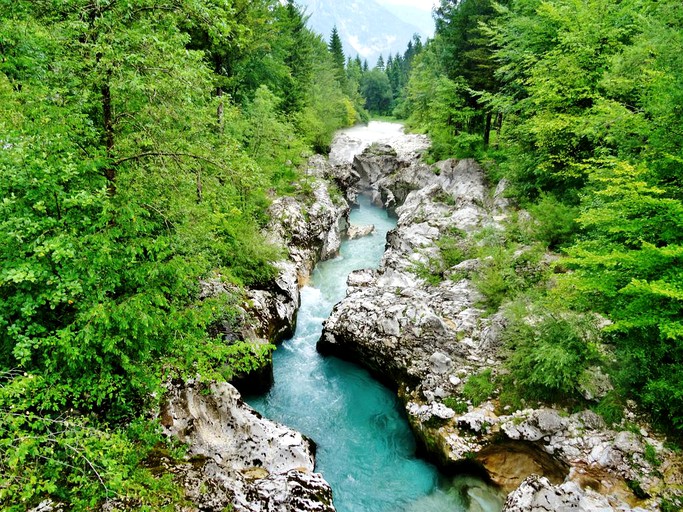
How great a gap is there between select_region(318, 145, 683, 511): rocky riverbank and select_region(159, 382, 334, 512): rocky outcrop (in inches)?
153

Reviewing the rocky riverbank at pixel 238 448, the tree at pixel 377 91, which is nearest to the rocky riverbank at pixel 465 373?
the rocky riverbank at pixel 238 448

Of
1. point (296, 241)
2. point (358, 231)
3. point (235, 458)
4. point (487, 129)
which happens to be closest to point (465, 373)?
point (235, 458)

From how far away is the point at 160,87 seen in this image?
6086mm

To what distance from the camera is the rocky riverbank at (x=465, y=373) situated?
284 inches

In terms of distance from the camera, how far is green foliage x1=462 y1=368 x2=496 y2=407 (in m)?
9.90

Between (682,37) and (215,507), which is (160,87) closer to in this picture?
(215,507)

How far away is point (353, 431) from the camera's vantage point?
10930 mm

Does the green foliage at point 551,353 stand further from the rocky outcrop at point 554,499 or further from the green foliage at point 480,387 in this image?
the rocky outcrop at point 554,499

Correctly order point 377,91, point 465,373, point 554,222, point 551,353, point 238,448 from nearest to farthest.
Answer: point 238,448 < point 551,353 < point 465,373 < point 554,222 < point 377,91

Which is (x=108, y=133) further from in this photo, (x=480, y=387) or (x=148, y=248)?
(x=480, y=387)

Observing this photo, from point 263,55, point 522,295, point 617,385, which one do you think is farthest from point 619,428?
point 263,55

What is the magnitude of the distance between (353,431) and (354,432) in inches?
1.8

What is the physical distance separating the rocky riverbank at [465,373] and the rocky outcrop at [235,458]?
12.8ft

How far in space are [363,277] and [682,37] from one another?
488 inches
